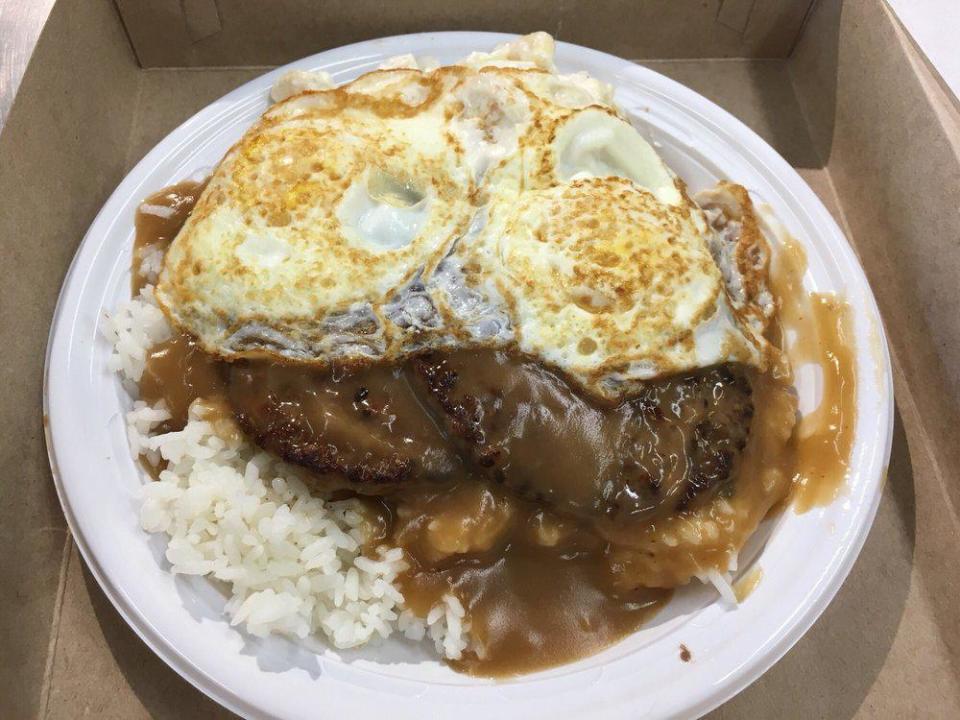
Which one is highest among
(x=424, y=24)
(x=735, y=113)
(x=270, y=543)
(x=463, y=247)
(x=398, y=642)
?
(x=424, y=24)

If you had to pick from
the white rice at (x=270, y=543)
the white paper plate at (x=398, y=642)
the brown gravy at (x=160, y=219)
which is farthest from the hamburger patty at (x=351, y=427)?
the brown gravy at (x=160, y=219)

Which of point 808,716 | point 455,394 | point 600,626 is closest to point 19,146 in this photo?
point 455,394

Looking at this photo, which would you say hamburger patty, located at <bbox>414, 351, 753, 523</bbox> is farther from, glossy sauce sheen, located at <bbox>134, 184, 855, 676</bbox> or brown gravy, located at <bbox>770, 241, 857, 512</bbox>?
brown gravy, located at <bbox>770, 241, 857, 512</bbox>

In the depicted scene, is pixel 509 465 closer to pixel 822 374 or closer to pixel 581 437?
pixel 581 437

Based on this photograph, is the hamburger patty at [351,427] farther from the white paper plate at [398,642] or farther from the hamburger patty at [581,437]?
the white paper plate at [398,642]

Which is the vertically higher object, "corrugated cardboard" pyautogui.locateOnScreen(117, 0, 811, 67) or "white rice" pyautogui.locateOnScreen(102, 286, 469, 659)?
"corrugated cardboard" pyautogui.locateOnScreen(117, 0, 811, 67)

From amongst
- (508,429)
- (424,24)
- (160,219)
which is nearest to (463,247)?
(508,429)

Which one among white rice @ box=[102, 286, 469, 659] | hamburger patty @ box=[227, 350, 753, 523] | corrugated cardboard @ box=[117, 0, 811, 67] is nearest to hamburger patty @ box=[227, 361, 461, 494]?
hamburger patty @ box=[227, 350, 753, 523]
